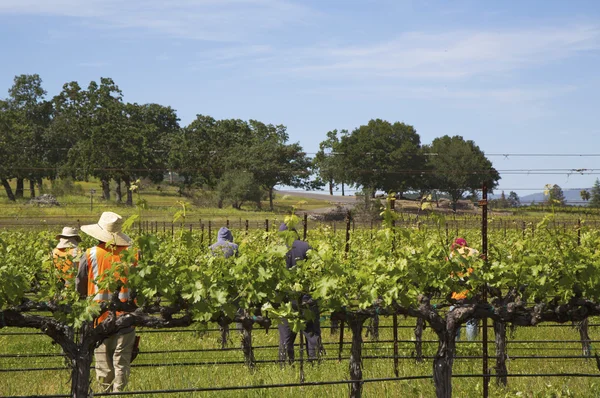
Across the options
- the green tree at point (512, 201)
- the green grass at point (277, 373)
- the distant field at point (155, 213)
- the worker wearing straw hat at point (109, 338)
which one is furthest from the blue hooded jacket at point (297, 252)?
the distant field at point (155, 213)

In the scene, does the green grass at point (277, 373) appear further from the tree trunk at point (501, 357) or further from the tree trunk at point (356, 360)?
the tree trunk at point (356, 360)

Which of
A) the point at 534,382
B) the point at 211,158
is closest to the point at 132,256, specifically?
the point at 534,382

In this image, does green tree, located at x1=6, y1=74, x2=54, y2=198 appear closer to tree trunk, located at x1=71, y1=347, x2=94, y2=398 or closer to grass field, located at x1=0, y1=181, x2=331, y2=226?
grass field, located at x1=0, y1=181, x2=331, y2=226

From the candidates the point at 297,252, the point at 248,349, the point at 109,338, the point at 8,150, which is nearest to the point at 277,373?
the point at 248,349

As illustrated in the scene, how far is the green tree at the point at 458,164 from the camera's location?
233ft

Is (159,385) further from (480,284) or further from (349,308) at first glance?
(480,284)

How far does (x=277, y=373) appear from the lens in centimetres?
761

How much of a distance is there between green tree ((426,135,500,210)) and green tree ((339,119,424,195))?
1.99m

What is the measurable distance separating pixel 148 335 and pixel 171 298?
545cm

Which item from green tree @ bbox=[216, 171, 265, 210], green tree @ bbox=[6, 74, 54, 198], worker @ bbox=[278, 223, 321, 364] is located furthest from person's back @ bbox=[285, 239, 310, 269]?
green tree @ bbox=[216, 171, 265, 210]

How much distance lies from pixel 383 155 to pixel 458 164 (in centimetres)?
753

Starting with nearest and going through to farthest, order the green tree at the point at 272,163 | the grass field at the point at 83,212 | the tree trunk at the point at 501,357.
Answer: the tree trunk at the point at 501,357 < the grass field at the point at 83,212 < the green tree at the point at 272,163

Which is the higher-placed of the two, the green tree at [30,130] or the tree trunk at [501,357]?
the green tree at [30,130]

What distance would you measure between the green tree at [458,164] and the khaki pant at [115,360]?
61917mm
